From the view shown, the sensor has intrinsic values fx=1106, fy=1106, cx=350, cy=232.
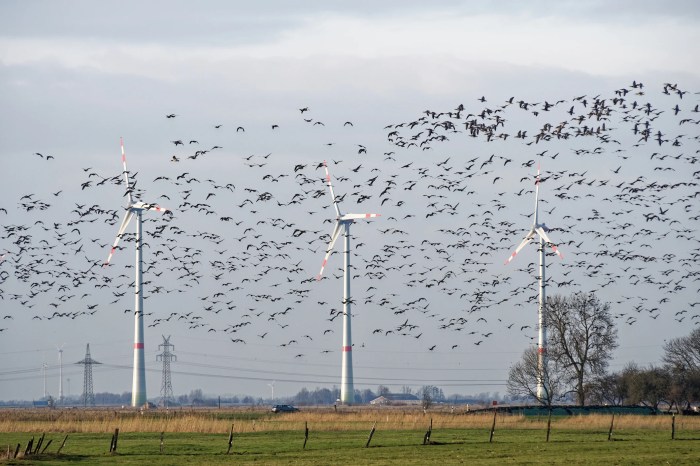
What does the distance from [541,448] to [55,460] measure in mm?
29334

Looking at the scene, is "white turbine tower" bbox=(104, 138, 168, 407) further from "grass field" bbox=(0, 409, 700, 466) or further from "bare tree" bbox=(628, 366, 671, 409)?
"bare tree" bbox=(628, 366, 671, 409)

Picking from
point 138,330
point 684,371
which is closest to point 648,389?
point 684,371

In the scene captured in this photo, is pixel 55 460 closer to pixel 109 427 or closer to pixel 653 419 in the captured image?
pixel 109 427

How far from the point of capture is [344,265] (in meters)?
141

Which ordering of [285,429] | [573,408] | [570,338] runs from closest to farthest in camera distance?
[285,429], [573,408], [570,338]

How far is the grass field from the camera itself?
2404 inches

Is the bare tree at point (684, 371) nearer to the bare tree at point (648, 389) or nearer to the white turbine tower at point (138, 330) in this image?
the bare tree at point (648, 389)

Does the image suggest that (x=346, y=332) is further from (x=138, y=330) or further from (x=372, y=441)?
(x=372, y=441)

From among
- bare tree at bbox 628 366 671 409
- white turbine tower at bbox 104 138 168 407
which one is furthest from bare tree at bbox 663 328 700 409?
white turbine tower at bbox 104 138 168 407

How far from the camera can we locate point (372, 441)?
252 ft

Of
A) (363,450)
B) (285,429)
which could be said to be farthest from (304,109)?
(285,429)

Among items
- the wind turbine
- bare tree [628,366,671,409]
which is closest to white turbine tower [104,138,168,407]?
the wind turbine

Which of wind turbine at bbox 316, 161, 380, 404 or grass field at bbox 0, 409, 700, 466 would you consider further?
wind turbine at bbox 316, 161, 380, 404

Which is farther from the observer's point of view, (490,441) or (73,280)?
(73,280)
